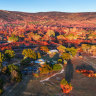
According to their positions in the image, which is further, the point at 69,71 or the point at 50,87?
the point at 69,71

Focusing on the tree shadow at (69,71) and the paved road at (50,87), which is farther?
the tree shadow at (69,71)

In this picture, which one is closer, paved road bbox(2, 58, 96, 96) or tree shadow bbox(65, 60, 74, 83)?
paved road bbox(2, 58, 96, 96)

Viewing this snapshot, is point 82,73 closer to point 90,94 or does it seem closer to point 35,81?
point 90,94

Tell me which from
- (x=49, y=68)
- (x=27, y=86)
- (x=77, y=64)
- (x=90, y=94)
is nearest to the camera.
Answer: (x=90, y=94)

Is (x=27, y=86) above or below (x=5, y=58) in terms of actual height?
below

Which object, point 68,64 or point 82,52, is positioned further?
point 82,52

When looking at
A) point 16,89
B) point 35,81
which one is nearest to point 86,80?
point 35,81

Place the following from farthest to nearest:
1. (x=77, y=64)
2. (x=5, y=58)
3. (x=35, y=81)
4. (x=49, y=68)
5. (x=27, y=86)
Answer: (x=77, y=64)
(x=5, y=58)
(x=49, y=68)
(x=35, y=81)
(x=27, y=86)

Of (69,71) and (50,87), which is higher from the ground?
(69,71)

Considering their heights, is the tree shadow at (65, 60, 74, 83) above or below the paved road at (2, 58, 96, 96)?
above

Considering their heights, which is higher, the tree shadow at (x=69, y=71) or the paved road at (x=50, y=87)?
the tree shadow at (x=69, y=71)
